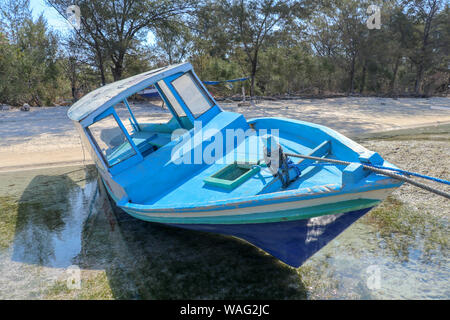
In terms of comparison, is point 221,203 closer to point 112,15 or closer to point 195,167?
point 195,167

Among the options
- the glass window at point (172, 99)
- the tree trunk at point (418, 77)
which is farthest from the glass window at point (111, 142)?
the tree trunk at point (418, 77)

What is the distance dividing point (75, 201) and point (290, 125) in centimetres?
457

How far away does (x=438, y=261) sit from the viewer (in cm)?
421

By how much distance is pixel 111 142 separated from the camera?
5070 millimetres

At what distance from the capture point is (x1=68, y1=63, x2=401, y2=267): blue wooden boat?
320 cm

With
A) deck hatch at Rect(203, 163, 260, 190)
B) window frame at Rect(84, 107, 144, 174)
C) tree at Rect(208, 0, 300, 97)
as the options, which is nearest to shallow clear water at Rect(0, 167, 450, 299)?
deck hatch at Rect(203, 163, 260, 190)

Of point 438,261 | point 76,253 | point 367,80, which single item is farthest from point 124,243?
point 367,80

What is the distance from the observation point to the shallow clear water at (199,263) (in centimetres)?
381

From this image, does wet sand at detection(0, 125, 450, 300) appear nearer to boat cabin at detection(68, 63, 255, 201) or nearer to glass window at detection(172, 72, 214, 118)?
boat cabin at detection(68, 63, 255, 201)

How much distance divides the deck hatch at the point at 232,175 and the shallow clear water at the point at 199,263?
38.9 inches

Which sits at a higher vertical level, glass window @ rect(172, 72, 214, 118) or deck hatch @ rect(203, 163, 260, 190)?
glass window @ rect(172, 72, 214, 118)

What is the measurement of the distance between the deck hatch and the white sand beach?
5.69 metres

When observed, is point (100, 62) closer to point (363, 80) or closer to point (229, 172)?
point (229, 172)

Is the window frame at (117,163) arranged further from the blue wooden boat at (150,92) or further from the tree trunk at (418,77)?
the tree trunk at (418,77)
